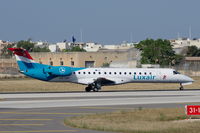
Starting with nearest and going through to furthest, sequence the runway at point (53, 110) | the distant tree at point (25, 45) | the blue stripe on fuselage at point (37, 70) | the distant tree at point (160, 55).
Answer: the runway at point (53, 110) < the blue stripe on fuselage at point (37, 70) < the distant tree at point (160, 55) < the distant tree at point (25, 45)

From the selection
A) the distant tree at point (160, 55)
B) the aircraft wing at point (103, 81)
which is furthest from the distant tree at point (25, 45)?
the aircraft wing at point (103, 81)

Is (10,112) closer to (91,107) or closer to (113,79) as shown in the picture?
(91,107)

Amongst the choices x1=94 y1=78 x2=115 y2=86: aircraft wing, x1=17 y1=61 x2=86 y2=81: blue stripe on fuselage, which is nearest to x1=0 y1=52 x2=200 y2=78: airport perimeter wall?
x1=17 y1=61 x2=86 y2=81: blue stripe on fuselage

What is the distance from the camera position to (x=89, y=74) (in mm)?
51531

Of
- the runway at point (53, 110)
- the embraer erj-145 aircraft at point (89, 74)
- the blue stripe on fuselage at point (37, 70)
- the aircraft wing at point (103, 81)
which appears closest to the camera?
the runway at point (53, 110)

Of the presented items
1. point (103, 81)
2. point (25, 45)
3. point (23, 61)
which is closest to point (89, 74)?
point (103, 81)

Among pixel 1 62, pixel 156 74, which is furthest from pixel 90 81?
pixel 1 62

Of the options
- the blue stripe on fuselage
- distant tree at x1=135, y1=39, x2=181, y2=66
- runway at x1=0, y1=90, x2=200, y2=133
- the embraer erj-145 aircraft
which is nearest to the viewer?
runway at x1=0, y1=90, x2=200, y2=133

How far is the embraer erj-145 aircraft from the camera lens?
5009cm

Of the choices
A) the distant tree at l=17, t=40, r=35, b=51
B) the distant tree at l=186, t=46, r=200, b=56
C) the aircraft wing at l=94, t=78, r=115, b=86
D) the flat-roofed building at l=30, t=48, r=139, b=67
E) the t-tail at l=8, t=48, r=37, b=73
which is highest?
the distant tree at l=17, t=40, r=35, b=51

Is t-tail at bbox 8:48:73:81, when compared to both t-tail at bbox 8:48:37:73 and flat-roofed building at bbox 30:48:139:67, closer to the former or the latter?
t-tail at bbox 8:48:37:73

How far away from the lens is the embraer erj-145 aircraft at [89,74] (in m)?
50.1

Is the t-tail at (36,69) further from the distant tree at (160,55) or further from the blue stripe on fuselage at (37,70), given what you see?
the distant tree at (160,55)

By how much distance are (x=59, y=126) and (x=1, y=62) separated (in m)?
72.1
